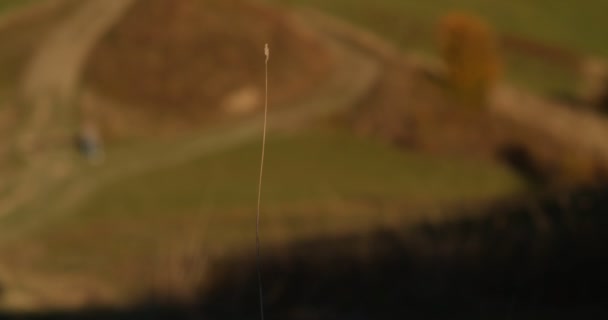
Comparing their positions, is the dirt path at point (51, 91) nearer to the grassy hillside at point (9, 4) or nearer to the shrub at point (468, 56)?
the grassy hillside at point (9, 4)

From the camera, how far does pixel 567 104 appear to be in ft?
101

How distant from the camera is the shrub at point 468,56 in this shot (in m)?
30.6

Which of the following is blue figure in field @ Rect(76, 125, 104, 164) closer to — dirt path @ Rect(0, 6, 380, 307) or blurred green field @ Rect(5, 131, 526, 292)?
dirt path @ Rect(0, 6, 380, 307)

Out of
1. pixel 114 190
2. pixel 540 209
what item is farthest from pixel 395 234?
pixel 114 190

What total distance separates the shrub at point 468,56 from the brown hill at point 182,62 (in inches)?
297

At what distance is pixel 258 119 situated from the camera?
2536 centimetres

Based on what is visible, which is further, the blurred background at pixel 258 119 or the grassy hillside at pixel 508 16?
the grassy hillside at pixel 508 16

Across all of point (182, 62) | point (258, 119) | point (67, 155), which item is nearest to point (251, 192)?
point (67, 155)

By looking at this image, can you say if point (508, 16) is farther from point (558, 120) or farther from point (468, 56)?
point (558, 120)

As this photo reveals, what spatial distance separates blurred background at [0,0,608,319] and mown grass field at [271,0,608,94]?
0.35 feet

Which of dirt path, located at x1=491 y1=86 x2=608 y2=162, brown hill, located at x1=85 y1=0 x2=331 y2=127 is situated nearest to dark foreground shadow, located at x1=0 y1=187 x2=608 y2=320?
brown hill, located at x1=85 y1=0 x2=331 y2=127

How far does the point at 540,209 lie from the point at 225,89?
21.8m

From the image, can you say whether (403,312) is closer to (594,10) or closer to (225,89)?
(225,89)

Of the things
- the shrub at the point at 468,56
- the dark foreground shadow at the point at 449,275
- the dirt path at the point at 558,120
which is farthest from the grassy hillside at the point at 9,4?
the dark foreground shadow at the point at 449,275
